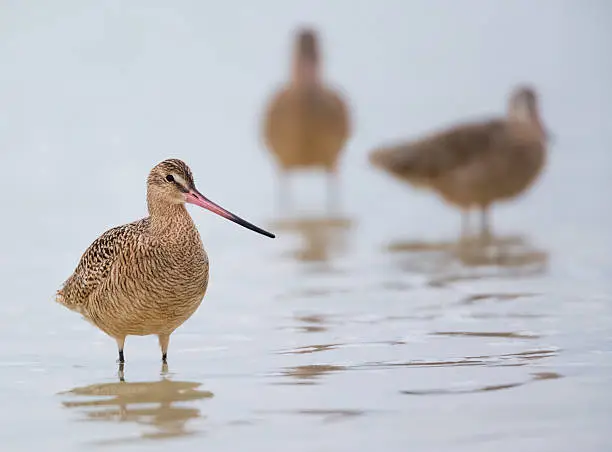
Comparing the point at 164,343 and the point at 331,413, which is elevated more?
the point at 164,343

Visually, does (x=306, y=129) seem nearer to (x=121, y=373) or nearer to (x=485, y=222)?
(x=485, y=222)

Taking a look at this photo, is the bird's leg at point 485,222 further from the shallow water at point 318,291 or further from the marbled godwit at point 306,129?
the marbled godwit at point 306,129

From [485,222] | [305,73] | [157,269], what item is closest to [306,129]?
[305,73]

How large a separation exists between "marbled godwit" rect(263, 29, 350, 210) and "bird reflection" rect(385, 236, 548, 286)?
343 centimetres

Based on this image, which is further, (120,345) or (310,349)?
→ (310,349)

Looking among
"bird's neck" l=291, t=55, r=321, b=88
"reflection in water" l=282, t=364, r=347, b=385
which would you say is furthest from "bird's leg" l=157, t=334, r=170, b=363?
"bird's neck" l=291, t=55, r=321, b=88

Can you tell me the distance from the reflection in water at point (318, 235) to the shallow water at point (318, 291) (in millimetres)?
44

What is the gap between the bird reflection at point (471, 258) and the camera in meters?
9.44

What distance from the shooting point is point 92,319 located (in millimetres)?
7031

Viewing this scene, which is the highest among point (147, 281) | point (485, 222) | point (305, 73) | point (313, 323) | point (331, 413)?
point (305, 73)

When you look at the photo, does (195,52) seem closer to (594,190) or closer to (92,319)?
(594,190)

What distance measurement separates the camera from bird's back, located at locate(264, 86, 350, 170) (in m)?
14.8

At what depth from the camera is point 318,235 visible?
38.6 ft

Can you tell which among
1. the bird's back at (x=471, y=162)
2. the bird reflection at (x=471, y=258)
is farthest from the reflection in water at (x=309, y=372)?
the bird's back at (x=471, y=162)
